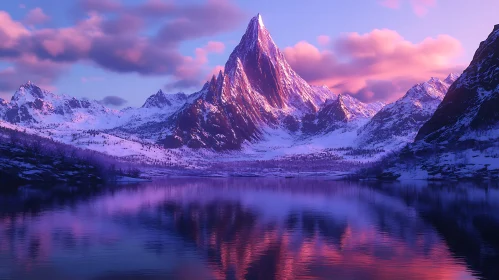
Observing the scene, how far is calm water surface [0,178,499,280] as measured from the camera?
49688 mm

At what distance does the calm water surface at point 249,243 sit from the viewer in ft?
163

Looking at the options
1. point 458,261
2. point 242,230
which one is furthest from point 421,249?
point 242,230

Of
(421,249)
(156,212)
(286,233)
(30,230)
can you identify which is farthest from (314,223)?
(30,230)

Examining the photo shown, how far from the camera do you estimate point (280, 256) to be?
2218 inches

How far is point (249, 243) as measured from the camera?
65.1m

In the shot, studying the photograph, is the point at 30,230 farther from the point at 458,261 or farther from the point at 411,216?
the point at 411,216

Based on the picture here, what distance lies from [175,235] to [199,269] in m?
22.2

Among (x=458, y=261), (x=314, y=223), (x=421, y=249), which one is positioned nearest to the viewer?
(x=458, y=261)

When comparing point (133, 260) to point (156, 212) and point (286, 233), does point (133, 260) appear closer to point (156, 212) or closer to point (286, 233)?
point (286, 233)

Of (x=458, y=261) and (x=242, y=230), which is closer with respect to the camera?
(x=458, y=261)

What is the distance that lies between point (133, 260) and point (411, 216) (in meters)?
56.4

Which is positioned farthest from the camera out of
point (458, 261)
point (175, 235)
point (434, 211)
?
point (434, 211)

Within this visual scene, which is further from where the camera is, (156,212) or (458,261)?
(156,212)

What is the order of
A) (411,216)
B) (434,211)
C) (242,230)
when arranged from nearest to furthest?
(242,230) < (411,216) < (434,211)
